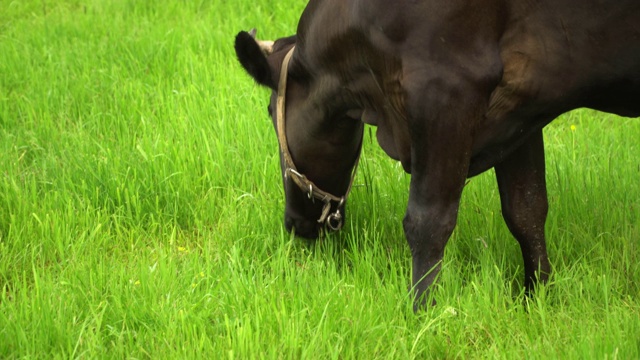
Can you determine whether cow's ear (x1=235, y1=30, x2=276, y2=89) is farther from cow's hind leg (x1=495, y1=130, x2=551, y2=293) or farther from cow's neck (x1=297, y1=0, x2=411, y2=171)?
cow's hind leg (x1=495, y1=130, x2=551, y2=293)

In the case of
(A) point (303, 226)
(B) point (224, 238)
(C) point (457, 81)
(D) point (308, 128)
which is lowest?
(B) point (224, 238)

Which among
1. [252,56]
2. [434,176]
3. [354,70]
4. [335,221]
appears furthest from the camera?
[335,221]

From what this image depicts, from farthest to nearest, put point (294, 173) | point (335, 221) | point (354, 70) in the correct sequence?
point (335, 221) < point (294, 173) < point (354, 70)

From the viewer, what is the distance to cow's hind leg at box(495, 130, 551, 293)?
4348 millimetres

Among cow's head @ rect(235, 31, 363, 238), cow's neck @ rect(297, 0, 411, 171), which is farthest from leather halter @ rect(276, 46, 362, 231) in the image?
cow's neck @ rect(297, 0, 411, 171)

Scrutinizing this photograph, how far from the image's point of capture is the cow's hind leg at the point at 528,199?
4348 mm

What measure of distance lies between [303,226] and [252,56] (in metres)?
0.86

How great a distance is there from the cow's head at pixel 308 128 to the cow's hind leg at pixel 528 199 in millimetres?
683

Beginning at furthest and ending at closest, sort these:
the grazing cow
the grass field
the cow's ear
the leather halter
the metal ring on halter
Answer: the metal ring on halter < the leather halter < the cow's ear < the grass field < the grazing cow

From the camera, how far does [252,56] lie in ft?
14.3

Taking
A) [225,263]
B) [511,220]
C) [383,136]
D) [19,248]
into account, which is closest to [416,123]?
[383,136]

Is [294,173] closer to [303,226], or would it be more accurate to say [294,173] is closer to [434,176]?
[303,226]

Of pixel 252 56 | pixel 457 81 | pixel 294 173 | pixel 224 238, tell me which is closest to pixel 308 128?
pixel 294 173

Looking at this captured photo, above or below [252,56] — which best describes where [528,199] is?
below
